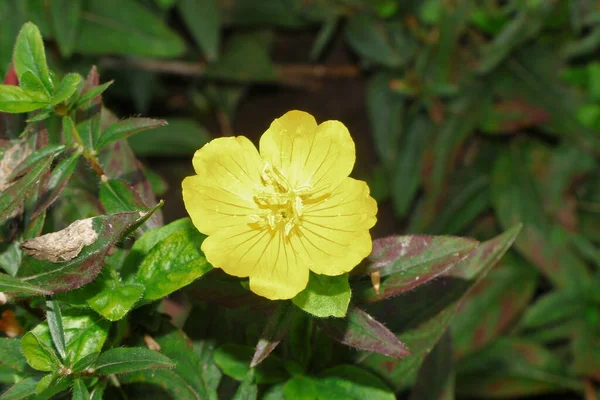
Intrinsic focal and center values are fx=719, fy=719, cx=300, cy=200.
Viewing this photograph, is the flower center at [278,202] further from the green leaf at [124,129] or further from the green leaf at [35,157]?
the green leaf at [35,157]

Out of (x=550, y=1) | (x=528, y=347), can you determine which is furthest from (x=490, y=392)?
(x=550, y=1)

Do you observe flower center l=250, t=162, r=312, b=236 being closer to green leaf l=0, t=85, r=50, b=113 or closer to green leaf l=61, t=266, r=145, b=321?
green leaf l=61, t=266, r=145, b=321

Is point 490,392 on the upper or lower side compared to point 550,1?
lower

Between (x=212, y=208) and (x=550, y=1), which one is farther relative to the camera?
(x=550, y=1)

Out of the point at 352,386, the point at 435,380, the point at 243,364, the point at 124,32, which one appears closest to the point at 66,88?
the point at 243,364

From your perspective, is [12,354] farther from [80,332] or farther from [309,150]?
[309,150]

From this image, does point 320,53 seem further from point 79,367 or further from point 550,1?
point 79,367

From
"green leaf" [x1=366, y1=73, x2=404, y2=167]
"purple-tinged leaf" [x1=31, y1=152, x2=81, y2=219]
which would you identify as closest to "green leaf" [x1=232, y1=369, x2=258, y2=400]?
"purple-tinged leaf" [x1=31, y1=152, x2=81, y2=219]

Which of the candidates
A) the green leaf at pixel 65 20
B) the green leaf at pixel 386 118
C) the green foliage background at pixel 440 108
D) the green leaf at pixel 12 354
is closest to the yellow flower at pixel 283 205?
the green leaf at pixel 12 354
